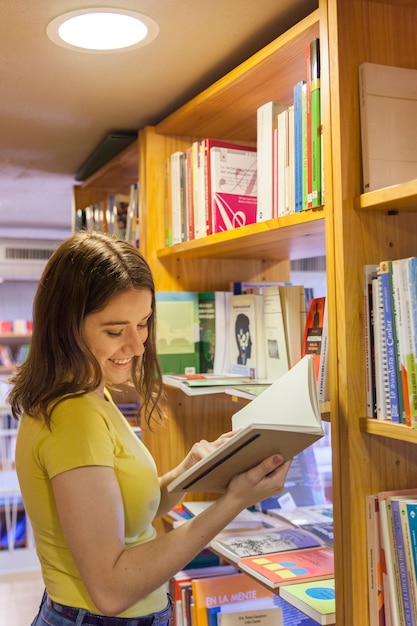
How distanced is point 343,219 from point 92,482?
681 millimetres

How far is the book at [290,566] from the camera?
153 centimetres

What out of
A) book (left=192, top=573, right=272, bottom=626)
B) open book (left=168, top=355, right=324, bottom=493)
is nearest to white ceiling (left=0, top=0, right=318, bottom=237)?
open book (left=168, top=355, right=324, bottom=493)

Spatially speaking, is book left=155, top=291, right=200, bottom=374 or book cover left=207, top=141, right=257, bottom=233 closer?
book cover left=207, top=141, right=257, bottom=233

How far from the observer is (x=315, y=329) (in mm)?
1585

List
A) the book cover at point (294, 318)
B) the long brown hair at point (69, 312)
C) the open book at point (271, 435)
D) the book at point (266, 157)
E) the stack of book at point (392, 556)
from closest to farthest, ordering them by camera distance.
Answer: the open book at point (271, 435)
the stack of book at point (392, 556)
the long brown hair at point (69, 312)
the book at point (266, 157)
the book cover at point (294, 318)

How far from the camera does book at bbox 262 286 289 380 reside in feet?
6.01

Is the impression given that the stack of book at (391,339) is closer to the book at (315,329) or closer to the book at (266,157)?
the book at (315,329)

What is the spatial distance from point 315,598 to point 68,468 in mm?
613

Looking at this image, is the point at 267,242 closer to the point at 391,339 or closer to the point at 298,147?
the point at 298,147

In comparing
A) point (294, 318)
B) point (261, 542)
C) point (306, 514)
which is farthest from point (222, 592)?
point (294, 318)

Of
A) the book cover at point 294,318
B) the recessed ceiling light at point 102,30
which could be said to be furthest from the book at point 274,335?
the recessed ceiling light at point 102,30

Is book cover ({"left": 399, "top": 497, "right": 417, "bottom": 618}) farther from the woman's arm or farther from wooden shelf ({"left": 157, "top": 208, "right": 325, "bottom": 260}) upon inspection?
wooden shelf ({"left": 157, "top": 208, "right": 325, "bottom": 260})

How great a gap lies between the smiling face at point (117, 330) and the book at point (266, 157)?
0.40m

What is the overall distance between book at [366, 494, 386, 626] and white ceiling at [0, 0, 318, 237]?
1.10 meters
